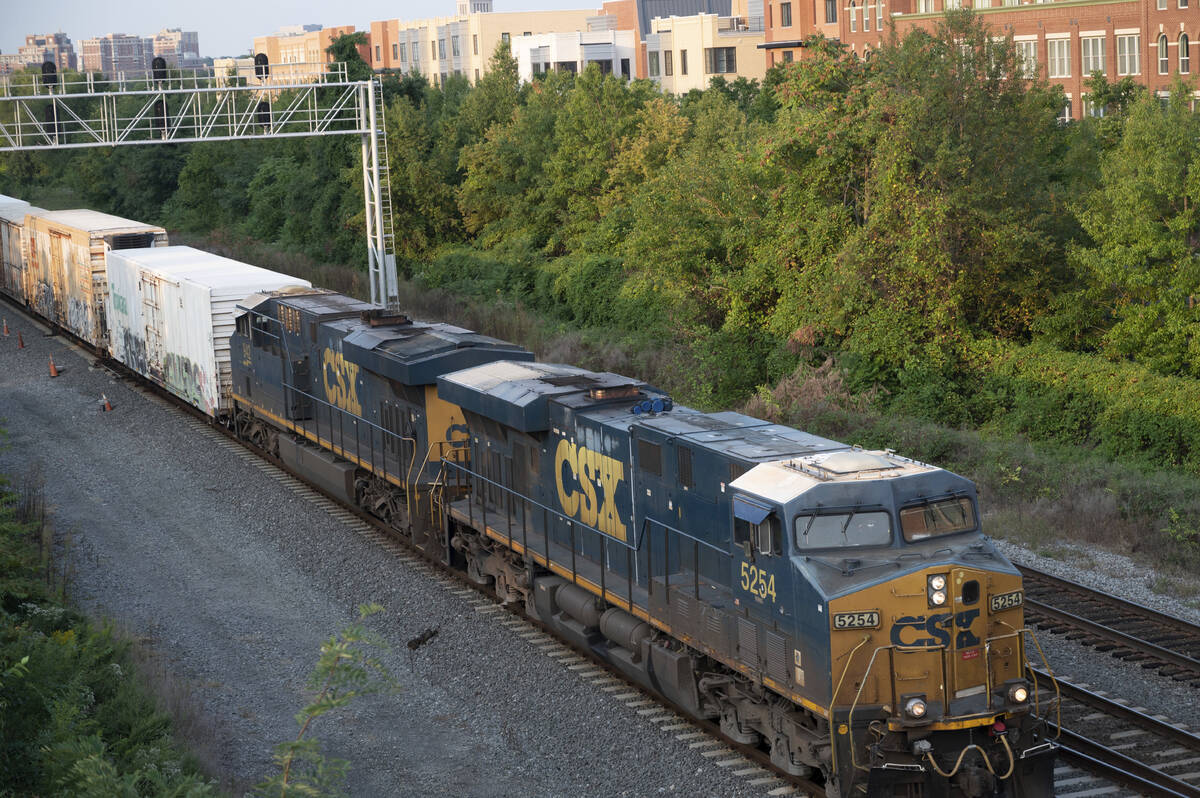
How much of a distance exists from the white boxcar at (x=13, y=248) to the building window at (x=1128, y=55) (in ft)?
140

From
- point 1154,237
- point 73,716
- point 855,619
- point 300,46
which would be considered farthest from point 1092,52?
point 300,46

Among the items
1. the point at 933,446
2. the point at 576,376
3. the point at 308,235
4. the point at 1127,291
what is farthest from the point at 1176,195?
the point at 308,235

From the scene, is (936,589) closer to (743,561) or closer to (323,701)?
(743,561)

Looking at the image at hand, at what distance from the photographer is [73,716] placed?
953 cm

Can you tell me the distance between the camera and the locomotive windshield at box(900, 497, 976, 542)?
34.3ft

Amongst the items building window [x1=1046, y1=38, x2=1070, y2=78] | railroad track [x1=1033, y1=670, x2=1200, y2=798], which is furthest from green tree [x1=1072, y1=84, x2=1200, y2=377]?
building window [x1=1046, y1=38, x2=1070, y2=78]

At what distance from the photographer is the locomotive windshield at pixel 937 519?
10.5m

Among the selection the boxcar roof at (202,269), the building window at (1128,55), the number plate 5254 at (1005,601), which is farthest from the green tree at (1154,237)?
the building window at (1128,55)

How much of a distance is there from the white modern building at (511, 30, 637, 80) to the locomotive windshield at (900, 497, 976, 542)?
7952 cm

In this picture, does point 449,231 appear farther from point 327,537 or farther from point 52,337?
point 327,537

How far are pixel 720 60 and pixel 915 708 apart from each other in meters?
73.5

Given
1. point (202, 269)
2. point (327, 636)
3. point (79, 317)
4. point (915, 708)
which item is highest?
point (202, 269)

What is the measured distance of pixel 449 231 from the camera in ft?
170

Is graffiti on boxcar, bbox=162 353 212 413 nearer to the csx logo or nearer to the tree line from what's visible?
the tree line
